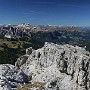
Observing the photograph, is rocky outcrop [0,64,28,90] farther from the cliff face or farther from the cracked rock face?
the cracked rock face

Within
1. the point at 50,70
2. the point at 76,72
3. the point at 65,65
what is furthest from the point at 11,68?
the point at 76,72

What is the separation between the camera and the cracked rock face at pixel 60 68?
65875mm

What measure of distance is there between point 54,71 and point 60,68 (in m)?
2.09

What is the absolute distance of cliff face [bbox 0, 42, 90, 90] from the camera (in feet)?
216

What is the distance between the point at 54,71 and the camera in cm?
7594

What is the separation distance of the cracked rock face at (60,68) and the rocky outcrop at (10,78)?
4.13m

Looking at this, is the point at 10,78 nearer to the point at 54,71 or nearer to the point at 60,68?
the point at 54,71

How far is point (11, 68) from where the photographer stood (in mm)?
83500

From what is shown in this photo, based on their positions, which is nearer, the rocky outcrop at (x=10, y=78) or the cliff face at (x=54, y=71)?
the cliff face at (x=54, y=71)

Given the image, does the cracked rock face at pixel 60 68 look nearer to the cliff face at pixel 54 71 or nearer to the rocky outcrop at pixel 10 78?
the cliff face at pixel 54 71

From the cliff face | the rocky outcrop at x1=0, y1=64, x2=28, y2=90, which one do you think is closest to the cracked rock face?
the cliff face

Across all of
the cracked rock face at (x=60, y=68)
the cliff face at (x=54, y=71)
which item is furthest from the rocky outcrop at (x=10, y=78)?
the cracked rock face at (x=60, y=68)

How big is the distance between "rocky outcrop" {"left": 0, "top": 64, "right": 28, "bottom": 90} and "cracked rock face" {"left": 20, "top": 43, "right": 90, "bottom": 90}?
13.5 ft

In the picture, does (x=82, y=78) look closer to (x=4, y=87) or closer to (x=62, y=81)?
(x=62, y=81)
